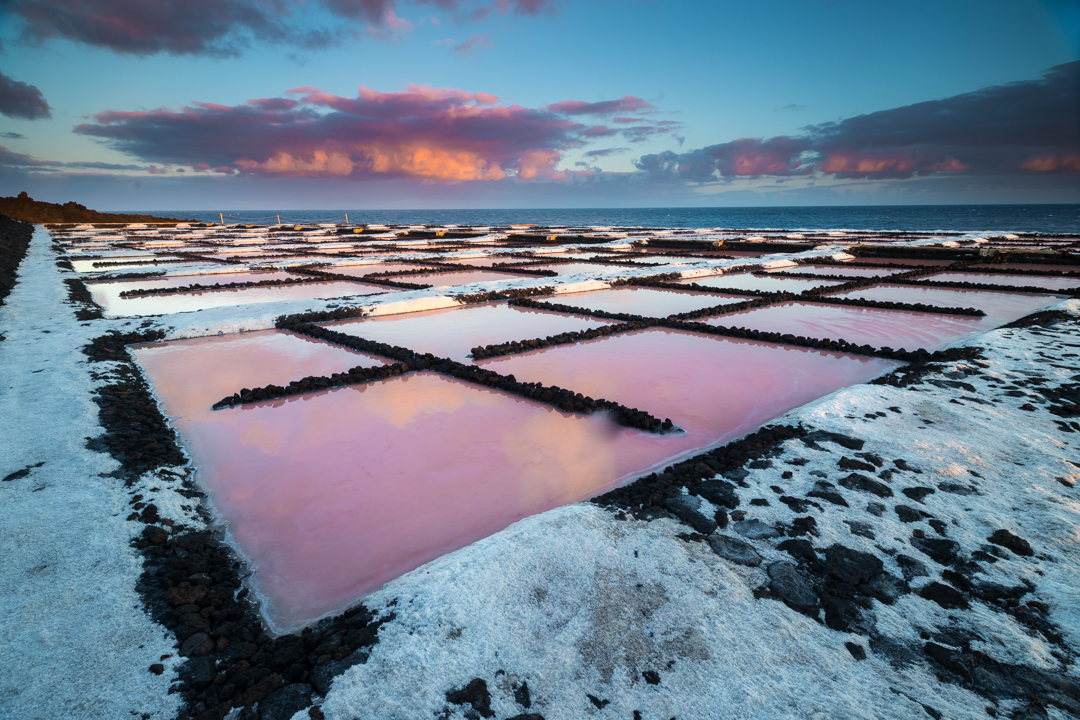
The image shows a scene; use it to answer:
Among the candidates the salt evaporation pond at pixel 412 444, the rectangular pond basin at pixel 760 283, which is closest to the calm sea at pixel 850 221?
the rectangular pond basin at pixel 760 283

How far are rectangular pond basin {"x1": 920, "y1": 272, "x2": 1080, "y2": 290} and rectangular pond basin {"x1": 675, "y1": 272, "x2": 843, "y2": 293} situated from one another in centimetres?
367

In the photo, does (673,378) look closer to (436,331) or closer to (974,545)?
(974,545)

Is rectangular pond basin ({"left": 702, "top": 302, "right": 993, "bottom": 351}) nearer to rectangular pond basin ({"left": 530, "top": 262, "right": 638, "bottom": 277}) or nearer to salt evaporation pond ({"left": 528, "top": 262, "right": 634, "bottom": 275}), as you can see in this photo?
rectangular pond basin ({"left": 530, "top": 262, "right": 638, "bottom": 277})

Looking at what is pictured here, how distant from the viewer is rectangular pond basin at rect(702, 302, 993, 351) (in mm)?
8805

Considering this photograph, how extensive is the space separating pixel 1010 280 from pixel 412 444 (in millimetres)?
19473

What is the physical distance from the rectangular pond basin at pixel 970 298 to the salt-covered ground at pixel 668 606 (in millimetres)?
8691

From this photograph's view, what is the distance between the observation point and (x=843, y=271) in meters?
18.3

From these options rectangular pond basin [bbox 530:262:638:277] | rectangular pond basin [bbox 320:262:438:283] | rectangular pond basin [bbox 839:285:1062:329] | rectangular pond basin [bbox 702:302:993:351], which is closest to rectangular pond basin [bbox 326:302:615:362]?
rectangular pond basin [bbox 702:302:993:351]

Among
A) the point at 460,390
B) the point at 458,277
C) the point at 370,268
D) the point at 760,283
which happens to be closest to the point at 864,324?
the point at 760,283

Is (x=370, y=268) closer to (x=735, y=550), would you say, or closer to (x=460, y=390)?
(x=460, y=390)

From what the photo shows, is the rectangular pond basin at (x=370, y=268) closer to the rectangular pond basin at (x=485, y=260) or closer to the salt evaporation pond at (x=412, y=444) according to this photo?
the rectangular pond basin at (x=485, y=260)

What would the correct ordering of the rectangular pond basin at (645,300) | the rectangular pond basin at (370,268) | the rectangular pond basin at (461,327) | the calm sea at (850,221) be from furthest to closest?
the calm sea at (850,221), the rectangular pond basin at (370,268), the rectangular pond basin at (645,300), the rectangular pond basin at (461,327)

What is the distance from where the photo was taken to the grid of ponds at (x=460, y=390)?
3732 mm

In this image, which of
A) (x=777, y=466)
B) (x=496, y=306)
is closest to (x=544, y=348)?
(x=496, y=306)
